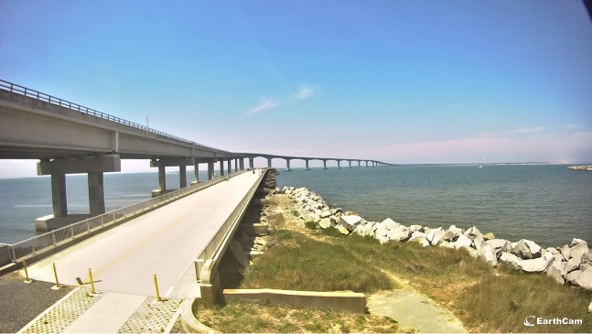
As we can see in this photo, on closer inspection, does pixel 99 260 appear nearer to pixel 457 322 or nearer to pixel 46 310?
pixel 46 310

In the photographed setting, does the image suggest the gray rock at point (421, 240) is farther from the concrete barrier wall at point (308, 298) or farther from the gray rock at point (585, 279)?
the concrete barrier wall at point (308, 298)

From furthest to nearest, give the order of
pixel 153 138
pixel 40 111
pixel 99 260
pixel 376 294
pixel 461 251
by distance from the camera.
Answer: pixel 153 138 < pixel 40 111 < pixel 461 251 < pixel 99 260 < pixel 376 294

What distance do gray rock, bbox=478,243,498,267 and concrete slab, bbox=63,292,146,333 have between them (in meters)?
14.5

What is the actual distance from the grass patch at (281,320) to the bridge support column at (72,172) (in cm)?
2635

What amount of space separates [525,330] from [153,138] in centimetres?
4049

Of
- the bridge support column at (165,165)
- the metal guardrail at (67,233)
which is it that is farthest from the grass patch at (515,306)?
the bridge support column at (165,165)

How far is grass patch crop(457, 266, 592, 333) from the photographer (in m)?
7.49

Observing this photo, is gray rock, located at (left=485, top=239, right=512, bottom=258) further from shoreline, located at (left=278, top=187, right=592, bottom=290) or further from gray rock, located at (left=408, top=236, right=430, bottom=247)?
gray rock, located at (left=408, top=236, right=430, bottom=247)

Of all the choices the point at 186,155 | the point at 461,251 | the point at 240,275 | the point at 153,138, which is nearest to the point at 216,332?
the point at 240,275

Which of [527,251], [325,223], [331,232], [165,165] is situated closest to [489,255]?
[527,251]

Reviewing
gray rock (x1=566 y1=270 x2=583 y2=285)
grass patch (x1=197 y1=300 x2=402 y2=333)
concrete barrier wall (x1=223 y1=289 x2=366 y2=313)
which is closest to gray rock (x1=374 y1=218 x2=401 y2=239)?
gray rock (x1=566 y1=270 x2=583 y2=285)

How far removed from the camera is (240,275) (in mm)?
11680

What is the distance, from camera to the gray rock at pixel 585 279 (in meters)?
11.3

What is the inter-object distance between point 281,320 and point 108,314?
4102mm
